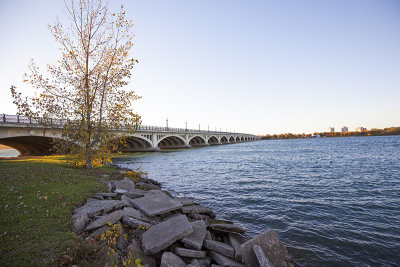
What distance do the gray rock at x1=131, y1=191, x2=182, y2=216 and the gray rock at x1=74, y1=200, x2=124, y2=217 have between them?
2.65 feet

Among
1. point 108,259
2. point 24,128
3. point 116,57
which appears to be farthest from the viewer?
point 24,128

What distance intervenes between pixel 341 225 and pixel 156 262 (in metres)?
8.72

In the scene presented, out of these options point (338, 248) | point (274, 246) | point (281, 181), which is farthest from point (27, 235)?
point (281, 181)

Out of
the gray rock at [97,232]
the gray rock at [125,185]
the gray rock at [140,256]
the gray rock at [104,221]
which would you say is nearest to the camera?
the gray rock at [140,256]

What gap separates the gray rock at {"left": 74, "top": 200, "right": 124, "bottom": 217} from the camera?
6703 mm

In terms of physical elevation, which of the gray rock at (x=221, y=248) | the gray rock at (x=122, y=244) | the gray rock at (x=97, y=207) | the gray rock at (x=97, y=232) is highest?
the gray rock at (x=97, y=207)

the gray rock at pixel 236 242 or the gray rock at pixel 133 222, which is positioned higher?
the gray rock at pixel 133 222

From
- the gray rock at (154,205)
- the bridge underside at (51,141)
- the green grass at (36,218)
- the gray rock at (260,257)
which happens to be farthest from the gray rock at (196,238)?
the bridge underside at (51,141)

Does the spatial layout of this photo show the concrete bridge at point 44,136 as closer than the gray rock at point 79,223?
No

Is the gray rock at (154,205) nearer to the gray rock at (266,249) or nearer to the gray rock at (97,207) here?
the gray rock at (97,207)

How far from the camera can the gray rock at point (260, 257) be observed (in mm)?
4820

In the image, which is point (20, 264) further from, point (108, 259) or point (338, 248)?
point (338, 248)

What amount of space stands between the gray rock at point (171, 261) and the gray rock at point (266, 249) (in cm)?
176

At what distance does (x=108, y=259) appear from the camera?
4418mm
